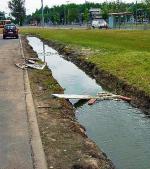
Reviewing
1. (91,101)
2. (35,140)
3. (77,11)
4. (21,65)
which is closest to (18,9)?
(77,11)

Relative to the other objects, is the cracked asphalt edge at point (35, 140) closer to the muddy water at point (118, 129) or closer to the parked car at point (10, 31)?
the muddy water at point (118, 129)

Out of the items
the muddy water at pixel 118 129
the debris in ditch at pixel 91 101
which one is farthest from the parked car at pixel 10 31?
the debris in ditch at pixel 91 101

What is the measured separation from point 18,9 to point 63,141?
150097 millimetres

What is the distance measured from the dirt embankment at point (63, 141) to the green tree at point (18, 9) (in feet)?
474

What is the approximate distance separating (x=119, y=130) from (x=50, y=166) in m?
Answer: 4.77

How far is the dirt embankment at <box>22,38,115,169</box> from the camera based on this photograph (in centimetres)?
846

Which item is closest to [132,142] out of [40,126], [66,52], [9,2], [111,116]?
[40,126]

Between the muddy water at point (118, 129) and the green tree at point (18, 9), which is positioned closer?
the muddy water at point (118, 129)

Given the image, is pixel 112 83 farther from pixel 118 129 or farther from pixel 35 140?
pixel 35 140

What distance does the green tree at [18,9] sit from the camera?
15650 cm

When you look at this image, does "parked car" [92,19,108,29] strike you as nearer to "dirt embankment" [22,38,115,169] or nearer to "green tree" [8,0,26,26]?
"green tree" [8,0,26,26]

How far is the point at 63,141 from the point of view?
9.76m

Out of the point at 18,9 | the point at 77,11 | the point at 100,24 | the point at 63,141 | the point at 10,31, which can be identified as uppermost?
the point at 18,9

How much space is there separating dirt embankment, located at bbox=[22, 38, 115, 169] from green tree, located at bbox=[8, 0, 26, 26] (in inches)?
5689
